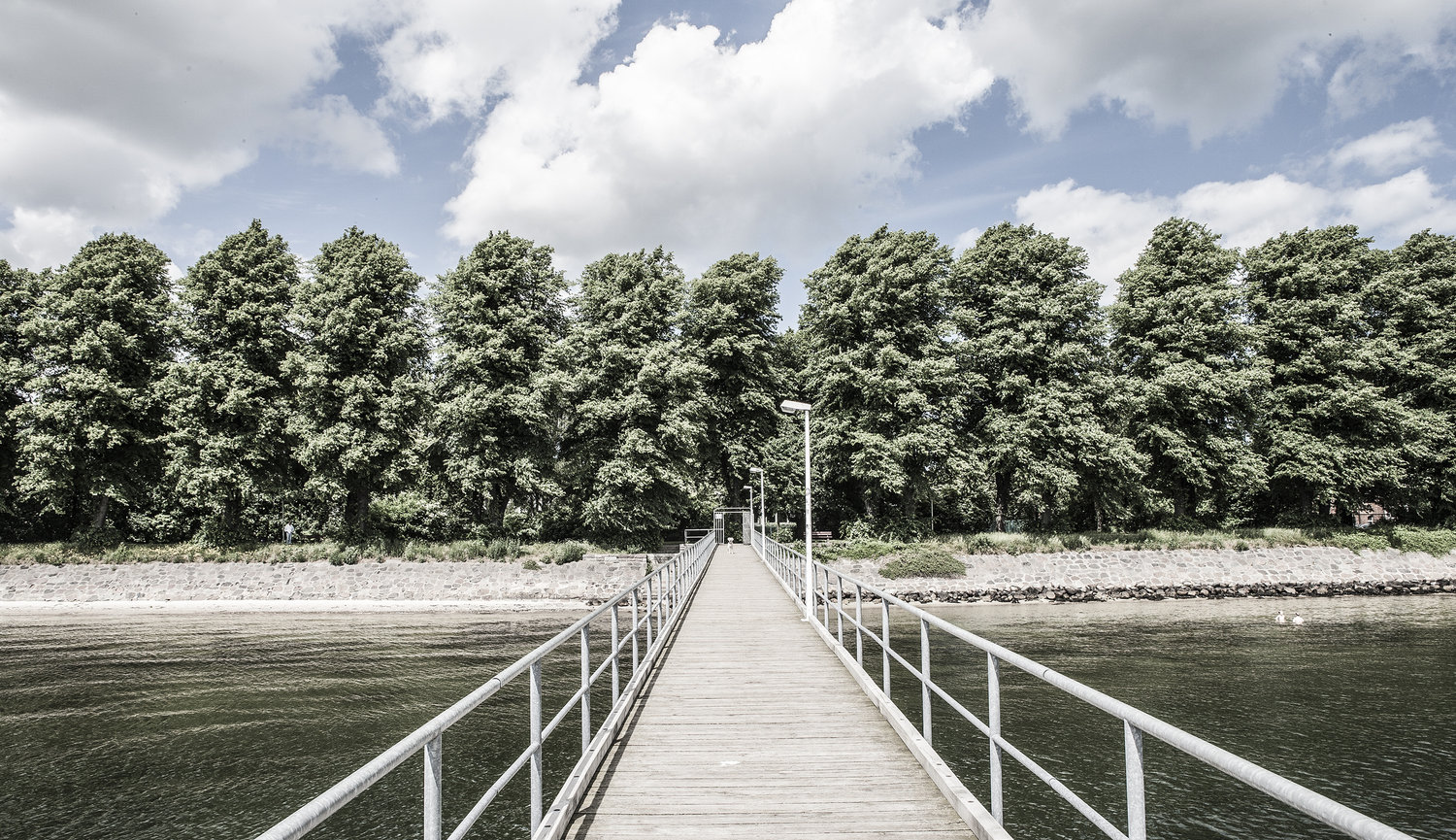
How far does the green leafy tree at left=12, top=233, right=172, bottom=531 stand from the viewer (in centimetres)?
3014

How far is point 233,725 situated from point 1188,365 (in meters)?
36.6

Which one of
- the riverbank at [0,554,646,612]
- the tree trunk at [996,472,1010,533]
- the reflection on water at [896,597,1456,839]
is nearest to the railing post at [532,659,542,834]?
the reflection on water at [896,597,1456,839]

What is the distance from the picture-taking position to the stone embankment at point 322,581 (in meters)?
29.5

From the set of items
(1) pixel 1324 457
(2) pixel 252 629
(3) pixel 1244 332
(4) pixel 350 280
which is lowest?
(2) pixel 252 629

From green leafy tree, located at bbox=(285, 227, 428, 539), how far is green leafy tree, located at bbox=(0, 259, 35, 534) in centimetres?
1145

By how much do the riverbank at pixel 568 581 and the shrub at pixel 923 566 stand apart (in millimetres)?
271

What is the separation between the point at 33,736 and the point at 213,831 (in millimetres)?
6638

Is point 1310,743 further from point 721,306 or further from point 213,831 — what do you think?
point 721,306

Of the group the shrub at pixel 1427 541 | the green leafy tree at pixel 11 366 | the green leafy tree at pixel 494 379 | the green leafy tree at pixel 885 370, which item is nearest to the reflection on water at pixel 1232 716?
the green leafy tree at pixel 885 370

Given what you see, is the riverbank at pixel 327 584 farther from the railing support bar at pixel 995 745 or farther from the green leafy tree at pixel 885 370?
the railing support bar at pixel 995 745

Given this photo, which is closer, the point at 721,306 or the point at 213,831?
the point at 213,831

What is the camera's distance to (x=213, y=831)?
878 cm

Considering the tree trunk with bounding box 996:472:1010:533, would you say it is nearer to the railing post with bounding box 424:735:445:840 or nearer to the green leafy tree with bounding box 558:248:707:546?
the green leafy tree with bounding box 558:248:707:546

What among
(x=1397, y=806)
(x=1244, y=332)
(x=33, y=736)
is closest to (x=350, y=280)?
(x=33, y=736)
